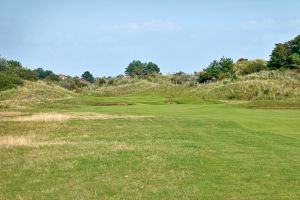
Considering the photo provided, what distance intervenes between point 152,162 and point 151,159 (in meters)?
0.50

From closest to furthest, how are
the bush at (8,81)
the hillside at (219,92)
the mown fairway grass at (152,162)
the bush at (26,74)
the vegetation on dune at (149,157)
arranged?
the mown fairway grass at (152,162)
the vegetation on dune at (149,157)
the hillside at (219,92)
the bush at (8,81)
the bush at (26,74)

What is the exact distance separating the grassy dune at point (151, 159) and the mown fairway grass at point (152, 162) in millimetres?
24

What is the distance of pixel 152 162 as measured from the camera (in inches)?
621

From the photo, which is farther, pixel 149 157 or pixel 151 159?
pixel 149 157

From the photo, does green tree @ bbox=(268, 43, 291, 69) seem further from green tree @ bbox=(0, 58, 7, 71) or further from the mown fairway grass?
the mown fairway grass

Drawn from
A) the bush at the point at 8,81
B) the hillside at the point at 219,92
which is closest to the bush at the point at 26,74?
the bush at the point at 8,81

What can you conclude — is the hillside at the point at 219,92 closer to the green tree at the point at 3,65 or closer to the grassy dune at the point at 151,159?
A: the green tree at the point at 3,65

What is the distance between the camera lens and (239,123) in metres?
29.0

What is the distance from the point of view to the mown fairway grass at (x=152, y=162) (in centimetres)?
1217

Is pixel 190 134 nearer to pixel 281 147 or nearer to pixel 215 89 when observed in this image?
pixel 281 147

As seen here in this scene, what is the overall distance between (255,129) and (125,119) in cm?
882

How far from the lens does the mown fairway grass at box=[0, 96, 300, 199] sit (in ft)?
39.9

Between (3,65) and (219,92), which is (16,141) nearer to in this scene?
(219,92)

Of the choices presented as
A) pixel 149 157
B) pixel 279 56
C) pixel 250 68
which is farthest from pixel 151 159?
pixel 250 68
